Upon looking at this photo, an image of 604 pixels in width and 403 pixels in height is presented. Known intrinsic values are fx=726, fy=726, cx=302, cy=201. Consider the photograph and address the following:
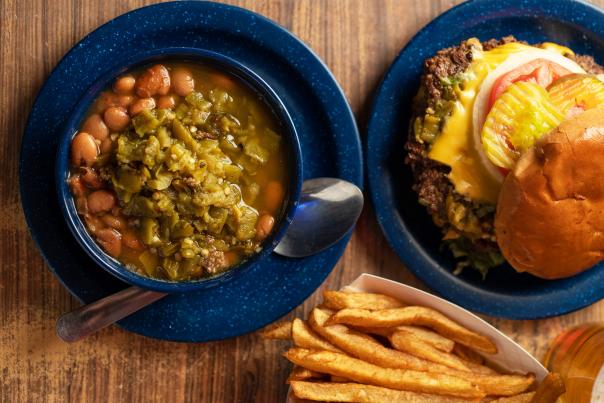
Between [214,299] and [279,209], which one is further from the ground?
[279,209]

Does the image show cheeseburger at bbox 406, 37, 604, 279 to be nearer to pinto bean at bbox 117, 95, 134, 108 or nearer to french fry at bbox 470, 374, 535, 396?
french fry at bbox 470, 374, 535, 396

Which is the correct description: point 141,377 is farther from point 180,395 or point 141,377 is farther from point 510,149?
point 510,149

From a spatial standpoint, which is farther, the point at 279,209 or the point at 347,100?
the point at 347,100

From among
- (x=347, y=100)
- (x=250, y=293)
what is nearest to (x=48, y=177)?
(x=250, y=293)

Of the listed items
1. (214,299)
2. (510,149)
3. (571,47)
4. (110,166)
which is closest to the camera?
(110,166)

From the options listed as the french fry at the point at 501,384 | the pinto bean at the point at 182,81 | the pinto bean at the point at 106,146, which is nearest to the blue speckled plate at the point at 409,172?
the french fry at the point at 501,384

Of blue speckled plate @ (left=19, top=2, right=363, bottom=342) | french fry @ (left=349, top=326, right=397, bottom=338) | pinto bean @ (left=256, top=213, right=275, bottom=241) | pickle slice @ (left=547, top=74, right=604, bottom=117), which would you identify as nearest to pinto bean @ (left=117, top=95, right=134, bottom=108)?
blue speckled plate @ (left=19, top=2, right=363, bottom=342)

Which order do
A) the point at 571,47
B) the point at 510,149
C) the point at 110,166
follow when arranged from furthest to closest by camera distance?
the point at 571,47 < the point at 510,149 < the point at 110,166
